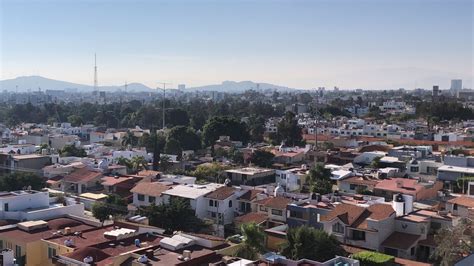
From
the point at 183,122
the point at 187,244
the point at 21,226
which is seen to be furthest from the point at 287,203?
the point at 183,122

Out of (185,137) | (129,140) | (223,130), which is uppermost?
(223,130)

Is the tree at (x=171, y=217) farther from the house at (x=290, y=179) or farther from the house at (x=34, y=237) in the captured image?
the house at (x=290, y=179)

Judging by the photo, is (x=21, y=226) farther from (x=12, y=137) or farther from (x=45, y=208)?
(x=12, y=137)

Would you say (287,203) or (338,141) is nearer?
(287,203)

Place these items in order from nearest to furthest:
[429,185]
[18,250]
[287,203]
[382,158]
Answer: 1. [18,250]
2. [287,203]
3. [429,185]
4. [382,158]

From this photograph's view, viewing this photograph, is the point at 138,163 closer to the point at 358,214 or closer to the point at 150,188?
the point at 150,188

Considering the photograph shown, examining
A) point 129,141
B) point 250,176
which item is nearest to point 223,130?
point 129,141

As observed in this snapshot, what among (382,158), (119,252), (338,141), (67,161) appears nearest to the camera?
(119,252)
